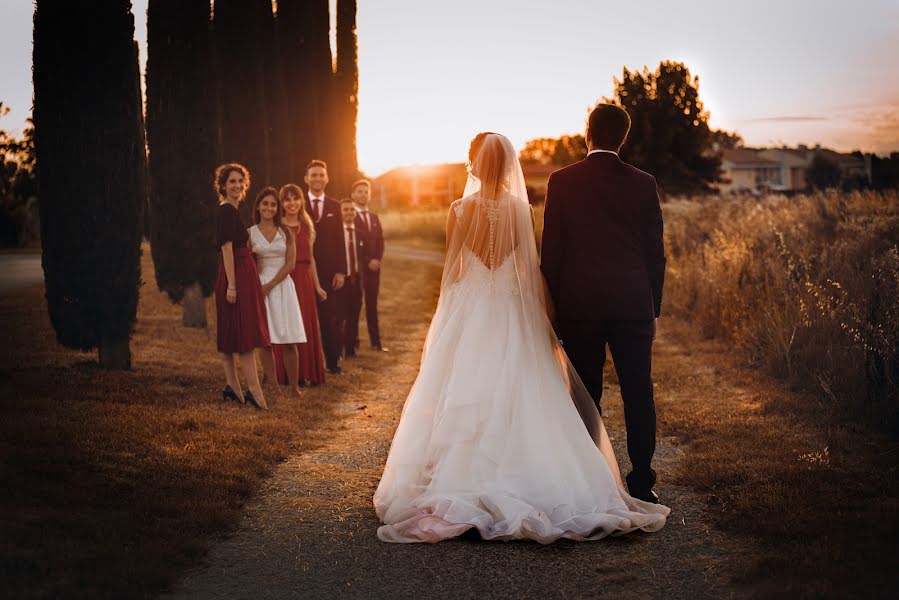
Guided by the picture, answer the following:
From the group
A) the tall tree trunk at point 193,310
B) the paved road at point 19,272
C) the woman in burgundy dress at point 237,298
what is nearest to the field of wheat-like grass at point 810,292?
the woman in burgundy dress at point 237,298

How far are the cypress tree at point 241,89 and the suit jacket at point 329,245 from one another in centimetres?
507

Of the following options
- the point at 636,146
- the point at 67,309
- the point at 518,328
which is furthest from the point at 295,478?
the point at 636,146

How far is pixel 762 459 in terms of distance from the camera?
703cm

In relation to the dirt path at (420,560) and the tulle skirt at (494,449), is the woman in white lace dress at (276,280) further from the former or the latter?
the tulle skirt at (494,449)

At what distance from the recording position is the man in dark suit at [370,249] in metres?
14.1

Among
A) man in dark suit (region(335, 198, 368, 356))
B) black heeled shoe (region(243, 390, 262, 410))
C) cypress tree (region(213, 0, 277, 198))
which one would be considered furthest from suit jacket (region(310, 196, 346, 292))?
cypress tree (region(213, 0, 277, 198))

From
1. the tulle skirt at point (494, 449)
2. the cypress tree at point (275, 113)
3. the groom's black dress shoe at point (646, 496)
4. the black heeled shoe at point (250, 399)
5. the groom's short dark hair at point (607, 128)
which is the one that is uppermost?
the cypress tree at point (275, 113)

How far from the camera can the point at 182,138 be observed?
51.3ft

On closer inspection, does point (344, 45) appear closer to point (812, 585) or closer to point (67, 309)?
point (67, 309)

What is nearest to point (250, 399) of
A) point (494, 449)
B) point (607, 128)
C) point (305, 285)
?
point (305, 285)

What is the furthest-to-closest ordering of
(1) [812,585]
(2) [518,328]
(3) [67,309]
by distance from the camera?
(3) [67,309], (2) [518,328], (1) [812,585]

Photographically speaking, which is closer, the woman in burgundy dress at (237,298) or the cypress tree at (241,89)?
the woman in burgundy dress at (237,298)

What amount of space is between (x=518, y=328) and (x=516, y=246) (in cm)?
52

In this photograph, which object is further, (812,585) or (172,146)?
(172,146)
